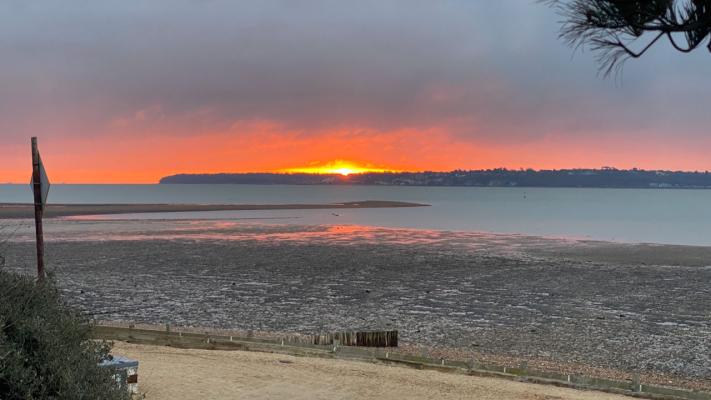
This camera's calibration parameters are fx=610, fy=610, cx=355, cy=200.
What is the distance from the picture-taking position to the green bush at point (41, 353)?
477cm

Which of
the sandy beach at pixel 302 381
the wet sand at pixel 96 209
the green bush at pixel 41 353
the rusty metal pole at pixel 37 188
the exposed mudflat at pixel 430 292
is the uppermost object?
the rusty metal pole at pixel 37 188

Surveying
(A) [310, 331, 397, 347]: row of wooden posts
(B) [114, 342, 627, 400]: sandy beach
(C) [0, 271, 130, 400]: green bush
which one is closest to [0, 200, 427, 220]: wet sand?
(A) [310, 331, 397, 347]: row of wooden posts

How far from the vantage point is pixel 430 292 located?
25500 millimetres

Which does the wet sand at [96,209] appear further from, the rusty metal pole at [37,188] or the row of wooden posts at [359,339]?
the row of wooden posts at [359,339]

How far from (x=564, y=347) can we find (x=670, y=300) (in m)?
10.2

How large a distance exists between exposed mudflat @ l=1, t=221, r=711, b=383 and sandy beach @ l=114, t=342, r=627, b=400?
4348mm

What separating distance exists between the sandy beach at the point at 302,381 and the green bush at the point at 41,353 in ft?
14.1

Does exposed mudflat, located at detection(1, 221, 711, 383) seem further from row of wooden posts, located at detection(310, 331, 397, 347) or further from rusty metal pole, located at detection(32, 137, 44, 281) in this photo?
rusty metal pole, located at detection(32, 137, 44, 281)

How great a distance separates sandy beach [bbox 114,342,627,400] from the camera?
1005 cm

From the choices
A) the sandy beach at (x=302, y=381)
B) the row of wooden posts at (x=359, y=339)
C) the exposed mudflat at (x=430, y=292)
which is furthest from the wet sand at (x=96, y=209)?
the sandy beach at (x=302, y=381)

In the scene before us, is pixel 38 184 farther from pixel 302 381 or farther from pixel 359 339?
pixel 359 339

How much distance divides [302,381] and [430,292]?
15323mm

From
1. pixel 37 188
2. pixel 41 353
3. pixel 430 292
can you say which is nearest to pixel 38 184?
pixel 37 188

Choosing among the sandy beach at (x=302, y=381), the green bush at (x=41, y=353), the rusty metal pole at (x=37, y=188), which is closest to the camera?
the green bush at (x=41, y=353)
